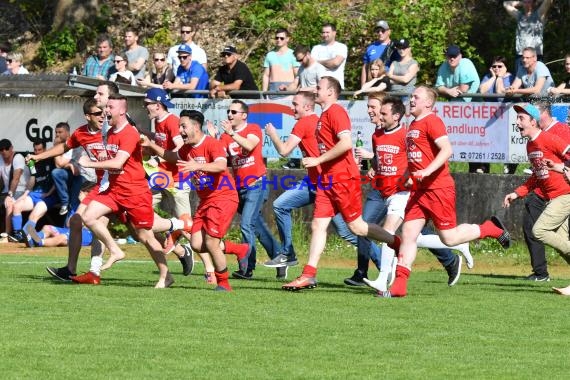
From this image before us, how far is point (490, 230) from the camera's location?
1368 cm

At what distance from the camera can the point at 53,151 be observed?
47.8ft

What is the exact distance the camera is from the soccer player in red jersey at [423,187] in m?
12.7

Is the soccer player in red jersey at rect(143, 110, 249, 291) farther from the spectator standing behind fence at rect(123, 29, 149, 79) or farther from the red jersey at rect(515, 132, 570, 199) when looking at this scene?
the spectator standing behind fence at rect(123, 29, 149, 79)

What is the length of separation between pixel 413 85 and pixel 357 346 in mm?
10423

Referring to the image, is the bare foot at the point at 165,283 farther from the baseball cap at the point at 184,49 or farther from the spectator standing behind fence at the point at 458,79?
the baseball cap at the point at 184,49

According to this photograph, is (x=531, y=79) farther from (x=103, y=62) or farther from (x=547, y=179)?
(x=103, y=62)

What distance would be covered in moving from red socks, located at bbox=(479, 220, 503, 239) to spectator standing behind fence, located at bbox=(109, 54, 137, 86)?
9095mm

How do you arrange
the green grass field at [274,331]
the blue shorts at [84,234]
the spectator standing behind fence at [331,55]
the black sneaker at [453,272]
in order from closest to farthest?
the green grass field at [274,331] → the black sneaker at [453,272] → the spectator standing behind fence at [331,55] → the blue shorts at [84,234]

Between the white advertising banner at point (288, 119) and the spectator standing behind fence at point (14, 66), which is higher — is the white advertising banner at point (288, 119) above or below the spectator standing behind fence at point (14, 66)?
below

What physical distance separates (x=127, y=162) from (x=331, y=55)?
730 centimetres

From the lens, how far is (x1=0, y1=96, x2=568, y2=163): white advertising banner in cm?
1861

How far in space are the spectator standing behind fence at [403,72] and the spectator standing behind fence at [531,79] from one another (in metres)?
1.54

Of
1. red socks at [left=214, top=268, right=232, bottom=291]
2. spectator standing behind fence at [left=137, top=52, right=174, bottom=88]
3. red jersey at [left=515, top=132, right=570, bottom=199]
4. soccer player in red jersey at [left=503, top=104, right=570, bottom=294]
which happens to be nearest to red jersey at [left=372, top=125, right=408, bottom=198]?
soccer player in red jersey at [left=503, top=104, right=570, bottom=294]

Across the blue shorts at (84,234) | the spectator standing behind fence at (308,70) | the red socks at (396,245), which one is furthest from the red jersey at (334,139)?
the blue shorts at (84,234)
